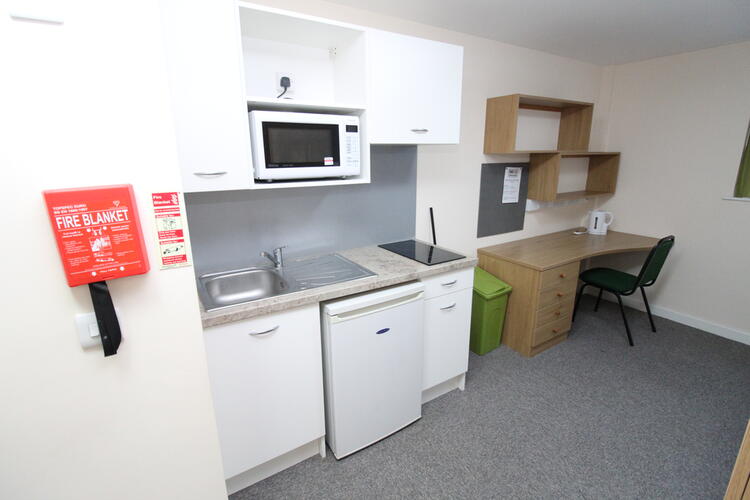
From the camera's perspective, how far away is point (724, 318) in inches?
118

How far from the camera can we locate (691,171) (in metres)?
3.02

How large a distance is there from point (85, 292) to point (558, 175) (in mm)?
3188

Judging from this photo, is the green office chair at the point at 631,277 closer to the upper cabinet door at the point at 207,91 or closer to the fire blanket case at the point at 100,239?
the upper cabinet door at the point at 207,91

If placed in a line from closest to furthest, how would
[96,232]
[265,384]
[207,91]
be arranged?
1. [96,232]
2. [207,91]
3. [265,384]

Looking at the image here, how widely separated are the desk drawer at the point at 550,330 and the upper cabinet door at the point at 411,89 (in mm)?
1656

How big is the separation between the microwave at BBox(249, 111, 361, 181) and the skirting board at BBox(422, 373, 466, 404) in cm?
145

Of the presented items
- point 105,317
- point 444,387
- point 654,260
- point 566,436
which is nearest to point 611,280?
point 654,260

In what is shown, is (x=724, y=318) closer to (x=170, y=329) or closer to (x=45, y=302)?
(x=170, y=329)

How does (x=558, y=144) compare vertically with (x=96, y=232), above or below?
above

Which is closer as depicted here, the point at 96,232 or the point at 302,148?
the point at 96,232

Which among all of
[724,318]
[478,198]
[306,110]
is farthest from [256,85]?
[724,318]

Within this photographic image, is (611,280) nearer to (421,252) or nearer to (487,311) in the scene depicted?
(487,311)

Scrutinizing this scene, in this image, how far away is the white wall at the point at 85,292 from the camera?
2.70ft

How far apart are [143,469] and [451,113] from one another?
2.15 m
